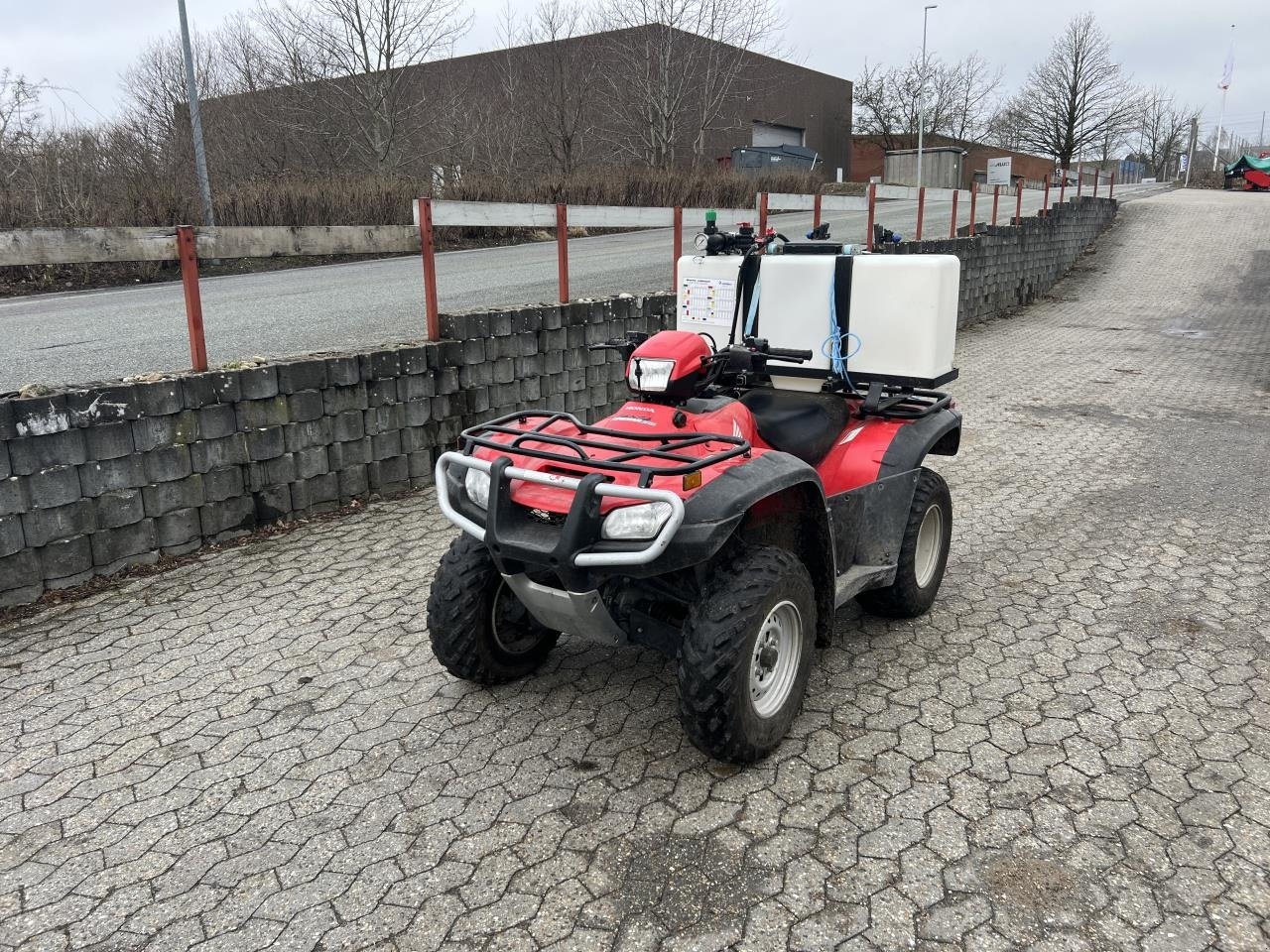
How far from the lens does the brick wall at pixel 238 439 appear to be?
15.0 feet

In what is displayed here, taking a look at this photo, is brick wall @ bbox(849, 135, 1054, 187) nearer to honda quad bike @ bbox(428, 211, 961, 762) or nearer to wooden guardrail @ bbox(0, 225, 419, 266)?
wooden guardrail @ bbox(0, 225, 419, 266)

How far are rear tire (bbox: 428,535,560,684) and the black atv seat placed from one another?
1.25 m

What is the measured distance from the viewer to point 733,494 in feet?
9.77

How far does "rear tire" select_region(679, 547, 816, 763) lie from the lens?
296 cm

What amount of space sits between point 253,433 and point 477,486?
2759 millimetres

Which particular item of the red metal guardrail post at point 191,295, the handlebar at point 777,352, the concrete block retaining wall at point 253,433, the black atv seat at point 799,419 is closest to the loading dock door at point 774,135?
the concrete block retaining wall at point 253,433

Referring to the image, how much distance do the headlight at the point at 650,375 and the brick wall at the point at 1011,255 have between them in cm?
1027

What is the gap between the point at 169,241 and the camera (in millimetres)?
5492

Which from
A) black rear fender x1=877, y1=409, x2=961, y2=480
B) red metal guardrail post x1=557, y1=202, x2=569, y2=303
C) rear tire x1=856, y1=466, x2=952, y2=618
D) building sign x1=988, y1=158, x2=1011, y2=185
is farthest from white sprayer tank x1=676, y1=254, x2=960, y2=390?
building sign x1=988, y1=158, x2=1011, y2=185

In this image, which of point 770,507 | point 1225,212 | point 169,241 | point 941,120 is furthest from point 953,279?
point 941,120

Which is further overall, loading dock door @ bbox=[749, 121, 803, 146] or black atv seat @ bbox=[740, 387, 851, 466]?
loading dock door @ bbox=[749, 121, 803, 146]

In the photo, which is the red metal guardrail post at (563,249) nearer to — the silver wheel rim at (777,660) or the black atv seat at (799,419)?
the black atv seat at (799,419)

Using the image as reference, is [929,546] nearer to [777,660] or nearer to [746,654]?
[777,660]

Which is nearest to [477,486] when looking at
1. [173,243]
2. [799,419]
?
[799,419]
